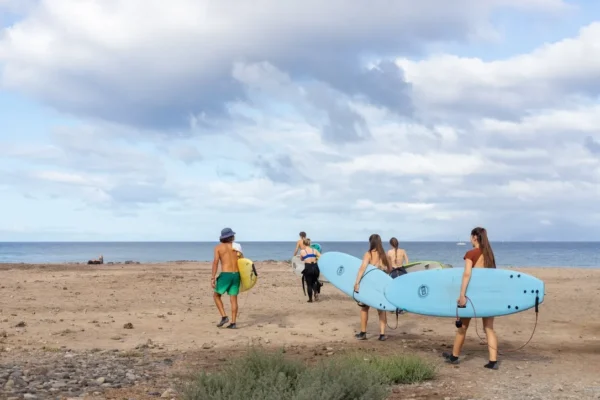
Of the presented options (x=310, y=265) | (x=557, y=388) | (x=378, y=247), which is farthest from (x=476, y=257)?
(x=310, y=265)

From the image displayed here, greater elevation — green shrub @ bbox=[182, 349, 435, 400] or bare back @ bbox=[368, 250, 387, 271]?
bare back @ bbox=[368, 250, 387, 271]

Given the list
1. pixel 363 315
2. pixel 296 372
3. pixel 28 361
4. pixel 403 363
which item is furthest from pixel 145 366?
pixel 363 315

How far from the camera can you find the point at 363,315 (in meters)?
10.2

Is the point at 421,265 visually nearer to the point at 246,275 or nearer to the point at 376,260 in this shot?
the point at 376,260

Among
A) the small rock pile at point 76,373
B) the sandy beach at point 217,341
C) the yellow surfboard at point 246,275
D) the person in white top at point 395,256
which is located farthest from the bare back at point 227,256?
the person in white top at point 395,256

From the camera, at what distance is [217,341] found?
32.2ft

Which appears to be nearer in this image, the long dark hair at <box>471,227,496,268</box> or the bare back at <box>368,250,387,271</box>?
the long dark hair at <box>471,227,496,268</box>

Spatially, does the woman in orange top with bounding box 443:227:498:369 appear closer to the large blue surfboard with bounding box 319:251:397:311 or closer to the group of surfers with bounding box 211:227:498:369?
the group of surfers with bounding box 211:227:498:369

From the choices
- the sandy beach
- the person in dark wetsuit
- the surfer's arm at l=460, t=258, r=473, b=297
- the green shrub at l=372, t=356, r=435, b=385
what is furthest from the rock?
the person in dark wetsuit

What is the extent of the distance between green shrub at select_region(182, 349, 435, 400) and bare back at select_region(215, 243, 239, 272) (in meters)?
4.45

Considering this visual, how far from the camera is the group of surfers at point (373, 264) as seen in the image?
319 inches

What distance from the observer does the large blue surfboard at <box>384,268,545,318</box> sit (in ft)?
27.5

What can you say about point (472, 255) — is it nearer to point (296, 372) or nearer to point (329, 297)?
point (296, 372)

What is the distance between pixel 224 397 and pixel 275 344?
14.2 ft
